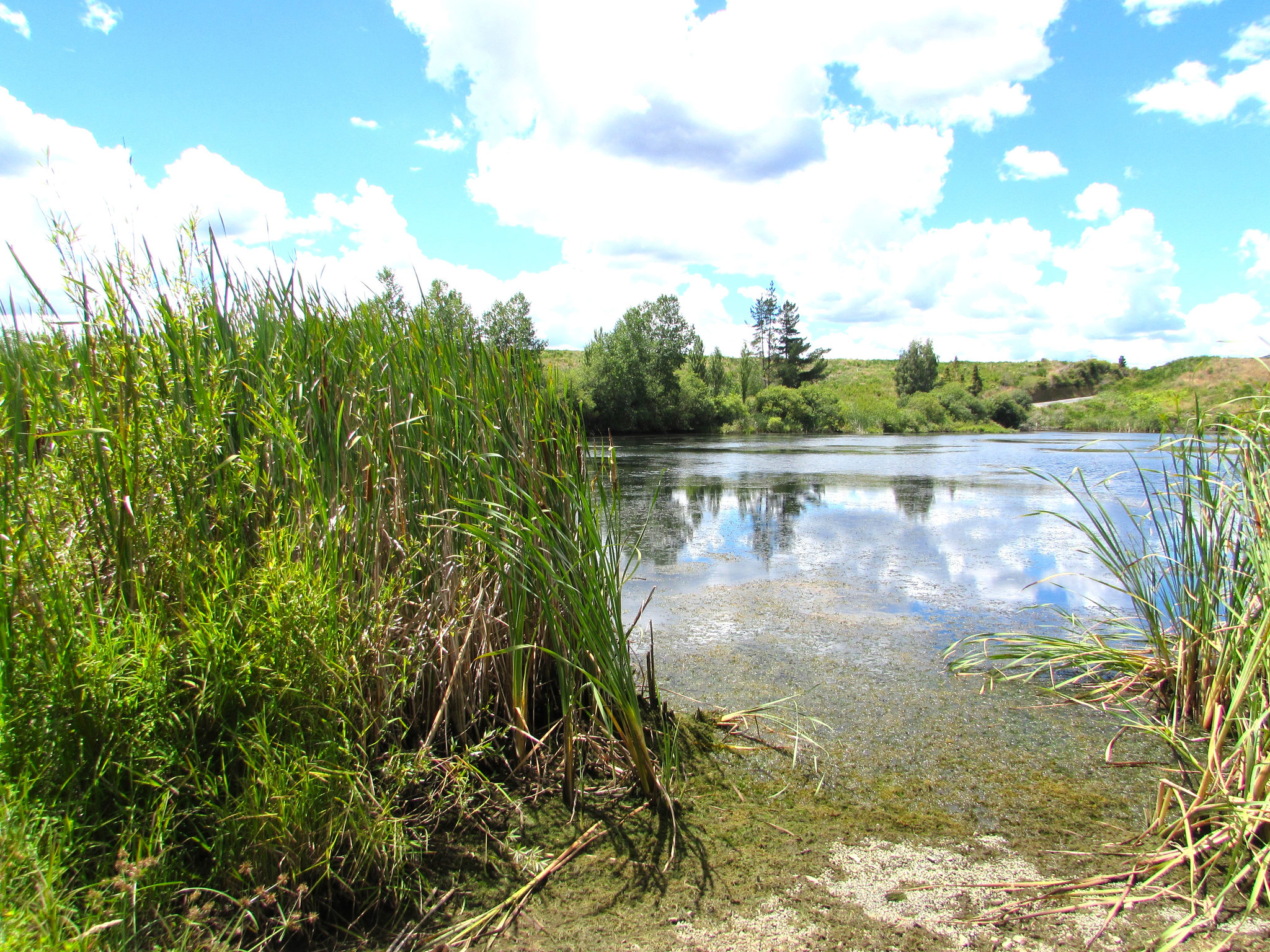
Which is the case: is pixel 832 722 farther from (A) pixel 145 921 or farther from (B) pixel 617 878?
(A) pixel 145 921

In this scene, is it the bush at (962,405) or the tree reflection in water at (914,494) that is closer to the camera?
the tree reflection in water at (914,494)

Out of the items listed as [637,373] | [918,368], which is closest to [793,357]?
[918,368]

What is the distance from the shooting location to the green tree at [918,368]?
62375 millimetres

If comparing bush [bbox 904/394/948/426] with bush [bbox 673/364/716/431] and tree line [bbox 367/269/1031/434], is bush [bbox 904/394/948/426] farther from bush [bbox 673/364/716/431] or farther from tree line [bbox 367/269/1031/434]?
bush [bbox 673/364/716/431]

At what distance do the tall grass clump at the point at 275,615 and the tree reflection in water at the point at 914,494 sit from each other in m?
8.31

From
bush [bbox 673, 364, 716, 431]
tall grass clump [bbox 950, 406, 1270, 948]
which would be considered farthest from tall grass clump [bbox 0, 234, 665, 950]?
bush [bbox 673, 364, 716, 431]

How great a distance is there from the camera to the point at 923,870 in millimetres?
2303

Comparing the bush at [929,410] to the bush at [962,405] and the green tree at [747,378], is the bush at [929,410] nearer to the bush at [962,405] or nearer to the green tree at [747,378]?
the bush at [962,405]

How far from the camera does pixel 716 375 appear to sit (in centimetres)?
5153

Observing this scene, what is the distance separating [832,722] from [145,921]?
2743 mm

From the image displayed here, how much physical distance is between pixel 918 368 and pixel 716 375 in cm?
2191

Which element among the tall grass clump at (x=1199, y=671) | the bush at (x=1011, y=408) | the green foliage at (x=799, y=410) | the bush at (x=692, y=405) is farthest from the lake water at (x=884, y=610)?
the bush at (x=1011, y=408)

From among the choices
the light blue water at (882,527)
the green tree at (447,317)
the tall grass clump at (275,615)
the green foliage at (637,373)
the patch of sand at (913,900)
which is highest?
the green foliage at (637,373)

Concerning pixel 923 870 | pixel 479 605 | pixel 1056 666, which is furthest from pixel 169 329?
pixel 1056 666
